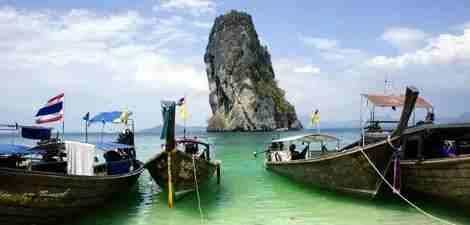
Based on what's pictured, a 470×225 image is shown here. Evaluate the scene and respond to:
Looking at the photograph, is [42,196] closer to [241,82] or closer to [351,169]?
[351,169]

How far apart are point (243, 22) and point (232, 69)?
14992 millimetres

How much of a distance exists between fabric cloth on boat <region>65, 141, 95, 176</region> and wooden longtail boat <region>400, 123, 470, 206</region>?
897 centimetres

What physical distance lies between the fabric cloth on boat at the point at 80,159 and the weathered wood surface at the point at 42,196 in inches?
24.2

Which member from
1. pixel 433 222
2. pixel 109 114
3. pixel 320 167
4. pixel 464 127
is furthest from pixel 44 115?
pixel 464 127

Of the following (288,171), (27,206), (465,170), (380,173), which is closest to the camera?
(27,206)

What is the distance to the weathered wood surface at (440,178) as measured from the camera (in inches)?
420

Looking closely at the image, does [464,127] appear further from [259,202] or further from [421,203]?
[259,202]

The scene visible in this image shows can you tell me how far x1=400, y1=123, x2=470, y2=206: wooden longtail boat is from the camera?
10867mm

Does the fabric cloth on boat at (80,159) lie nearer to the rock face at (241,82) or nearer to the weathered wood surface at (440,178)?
the weathered wood surface at (440,178)

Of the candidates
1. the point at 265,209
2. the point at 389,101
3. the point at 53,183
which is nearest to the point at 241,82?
the point at 389,101

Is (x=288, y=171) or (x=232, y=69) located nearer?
(x=288, y=171)

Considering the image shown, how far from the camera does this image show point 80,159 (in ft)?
39.5

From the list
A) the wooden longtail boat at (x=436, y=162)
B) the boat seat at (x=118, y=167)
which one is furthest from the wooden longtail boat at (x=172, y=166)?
the wooden longtail boat at (x=436, y=162)

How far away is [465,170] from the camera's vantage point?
34.5 feet
